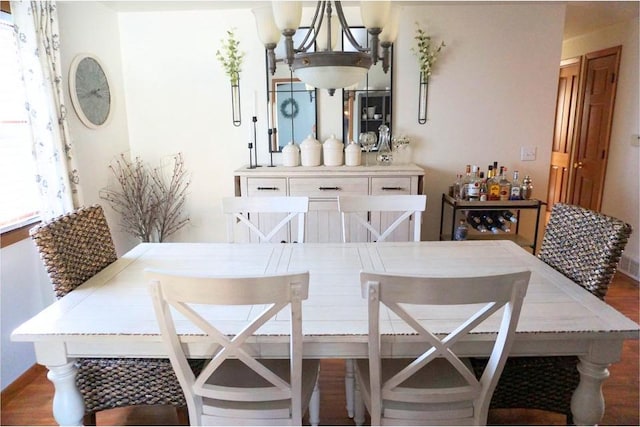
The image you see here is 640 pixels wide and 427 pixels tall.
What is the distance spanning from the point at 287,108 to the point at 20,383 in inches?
103

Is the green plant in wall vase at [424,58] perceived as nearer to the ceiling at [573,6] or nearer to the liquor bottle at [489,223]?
the ceiling at [573,6]

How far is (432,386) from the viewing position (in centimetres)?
143

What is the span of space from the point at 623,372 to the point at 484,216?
1.55 metres

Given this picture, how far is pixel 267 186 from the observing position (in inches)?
130

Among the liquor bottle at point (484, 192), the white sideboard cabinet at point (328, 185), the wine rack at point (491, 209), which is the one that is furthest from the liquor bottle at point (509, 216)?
the white sideboard cabinet at point (328, 185)

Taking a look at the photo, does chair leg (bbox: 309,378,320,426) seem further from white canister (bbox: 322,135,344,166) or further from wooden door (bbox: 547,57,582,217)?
wooden door (bbox: 547,57,582,217)

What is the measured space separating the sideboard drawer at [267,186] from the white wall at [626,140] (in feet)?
9.95

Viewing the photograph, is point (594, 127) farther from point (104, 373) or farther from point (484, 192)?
point (104, 373)

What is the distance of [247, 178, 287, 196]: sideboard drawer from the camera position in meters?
3.29

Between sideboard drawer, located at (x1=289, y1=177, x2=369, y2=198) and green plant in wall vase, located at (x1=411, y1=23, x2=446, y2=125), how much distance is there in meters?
0.90

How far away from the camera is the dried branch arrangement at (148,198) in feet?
11.6

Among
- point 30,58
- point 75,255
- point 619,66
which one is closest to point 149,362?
point 75,255

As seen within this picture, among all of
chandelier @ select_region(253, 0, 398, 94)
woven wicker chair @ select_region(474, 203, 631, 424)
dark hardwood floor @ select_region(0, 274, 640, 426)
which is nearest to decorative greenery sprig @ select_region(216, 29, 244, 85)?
chandelier @ select_region(253, 0, 398, 94)

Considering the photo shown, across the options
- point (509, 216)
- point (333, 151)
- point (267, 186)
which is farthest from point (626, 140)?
point (267, 186)
